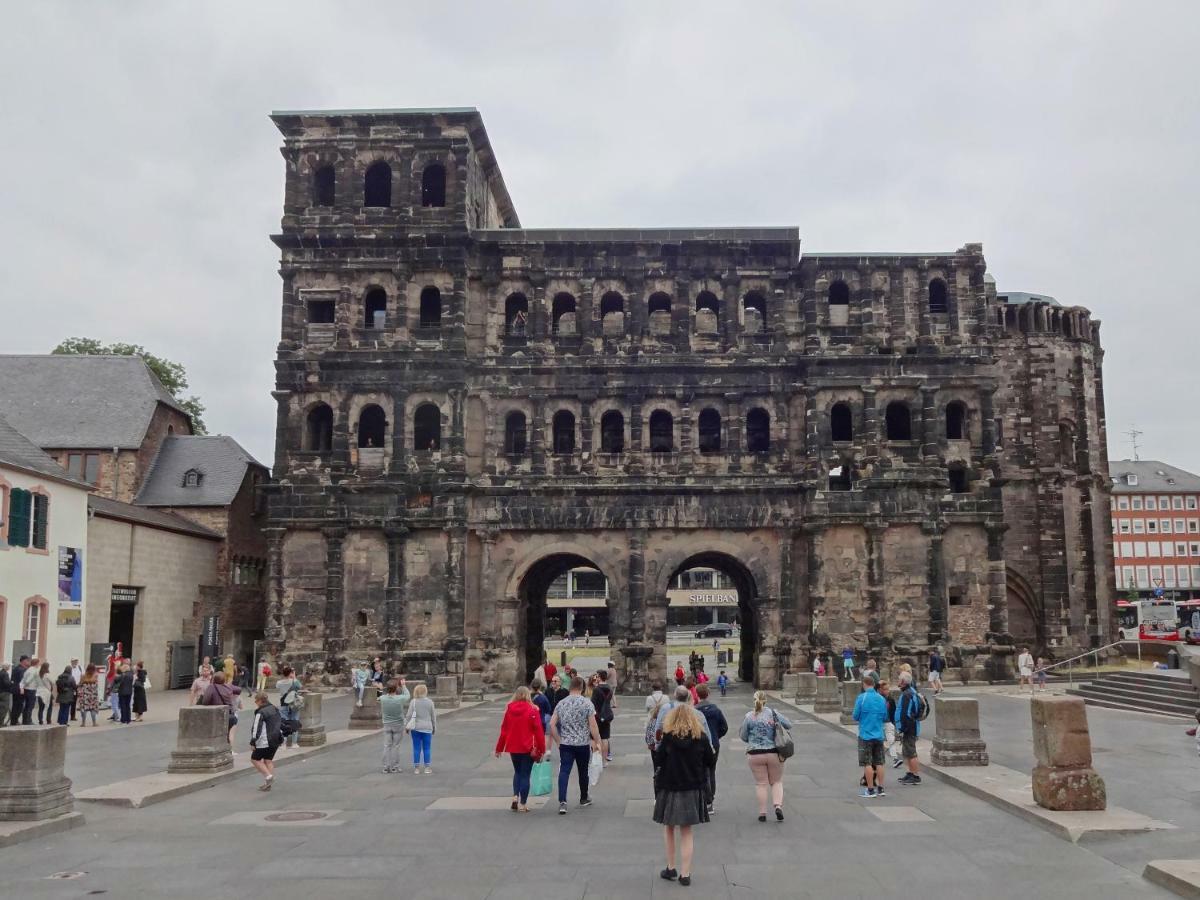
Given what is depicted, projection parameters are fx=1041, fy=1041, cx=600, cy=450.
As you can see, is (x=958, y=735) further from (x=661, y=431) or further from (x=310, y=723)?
(x=661, y=431)

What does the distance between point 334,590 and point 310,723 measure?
17483mm

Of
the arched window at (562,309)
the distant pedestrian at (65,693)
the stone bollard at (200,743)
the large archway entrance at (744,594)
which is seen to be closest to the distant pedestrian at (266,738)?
the stone bollard at (200,743)

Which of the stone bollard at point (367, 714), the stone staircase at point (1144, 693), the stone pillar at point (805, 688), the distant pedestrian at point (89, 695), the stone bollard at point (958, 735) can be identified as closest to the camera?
the stone bollard at point (958, 735)

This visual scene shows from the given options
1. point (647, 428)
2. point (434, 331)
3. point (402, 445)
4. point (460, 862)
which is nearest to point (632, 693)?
point (647, 428)

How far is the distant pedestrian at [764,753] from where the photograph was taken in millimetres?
13305

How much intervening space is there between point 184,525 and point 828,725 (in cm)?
2846

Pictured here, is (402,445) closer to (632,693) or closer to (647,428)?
(647,428)

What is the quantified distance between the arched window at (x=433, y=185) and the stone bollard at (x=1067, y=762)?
32.8 metres

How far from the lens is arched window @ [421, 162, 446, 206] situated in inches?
1609

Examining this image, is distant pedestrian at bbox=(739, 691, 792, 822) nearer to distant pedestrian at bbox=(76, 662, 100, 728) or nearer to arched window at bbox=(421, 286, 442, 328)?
distant pedestrian at bbox=(76, 662, 100, 728)

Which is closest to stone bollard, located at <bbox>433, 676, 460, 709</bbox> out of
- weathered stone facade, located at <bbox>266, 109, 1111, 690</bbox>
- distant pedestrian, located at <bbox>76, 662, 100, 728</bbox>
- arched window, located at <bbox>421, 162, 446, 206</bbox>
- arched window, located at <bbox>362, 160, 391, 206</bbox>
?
weathered stone facade, located at <bbox>266, 109, 1111, 690</bbox>

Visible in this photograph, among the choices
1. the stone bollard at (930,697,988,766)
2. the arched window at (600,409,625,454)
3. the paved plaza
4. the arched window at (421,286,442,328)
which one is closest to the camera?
the paved plaza

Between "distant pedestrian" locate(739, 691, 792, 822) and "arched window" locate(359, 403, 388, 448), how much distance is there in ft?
95.1

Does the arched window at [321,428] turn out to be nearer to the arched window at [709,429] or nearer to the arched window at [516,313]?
the arched window at [516,313]
